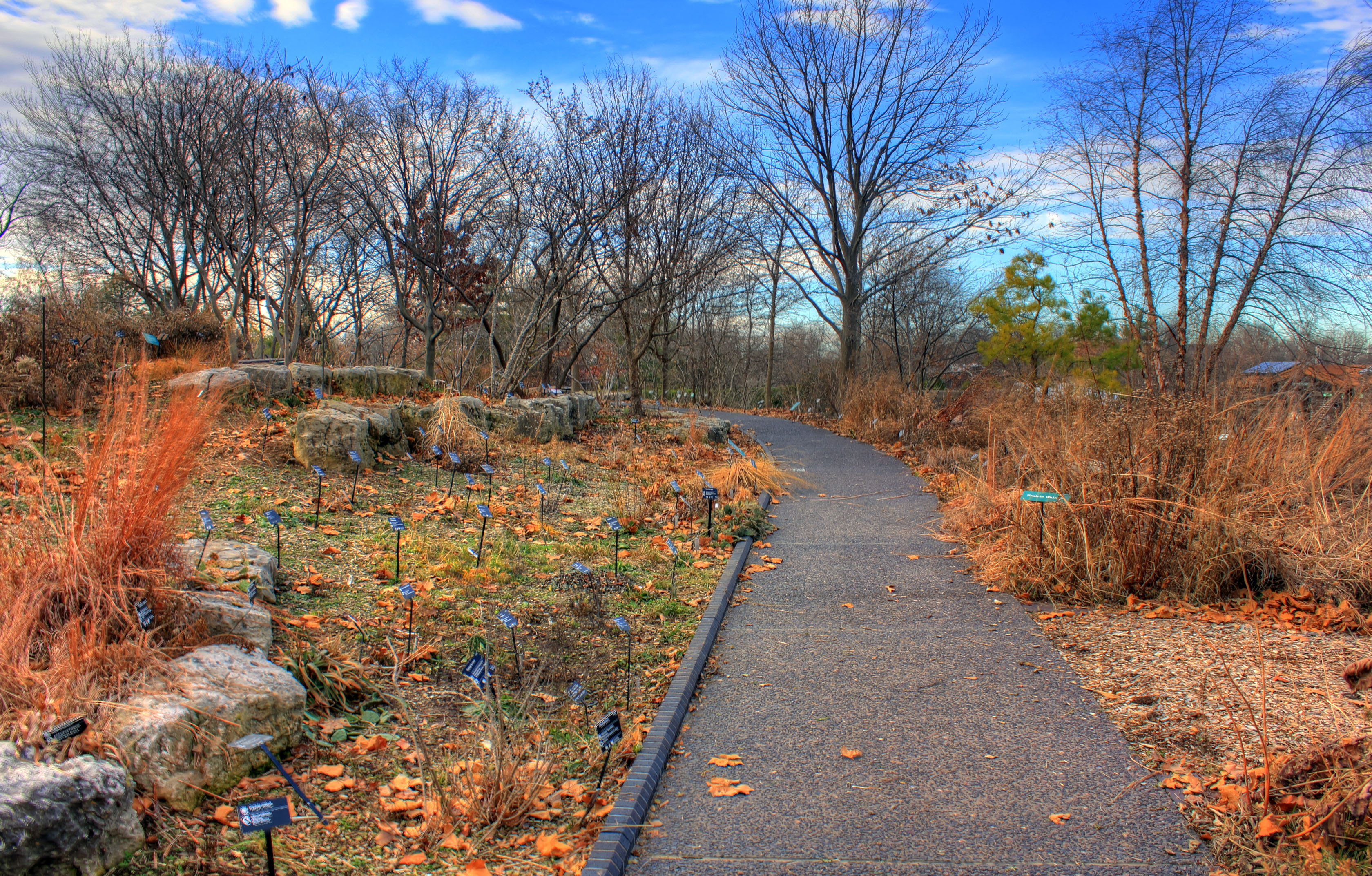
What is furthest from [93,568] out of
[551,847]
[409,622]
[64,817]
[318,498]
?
[318,498]

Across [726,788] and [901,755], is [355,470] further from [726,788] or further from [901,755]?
[901,755]

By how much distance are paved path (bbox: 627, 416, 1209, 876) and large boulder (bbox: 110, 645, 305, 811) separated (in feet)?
4.61

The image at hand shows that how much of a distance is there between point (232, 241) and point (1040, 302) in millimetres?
22847

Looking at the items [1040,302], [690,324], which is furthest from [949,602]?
[690,324]

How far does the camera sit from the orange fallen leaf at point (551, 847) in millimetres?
2500

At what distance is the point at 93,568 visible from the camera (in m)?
2.95

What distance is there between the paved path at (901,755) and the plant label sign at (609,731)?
12.7 inches

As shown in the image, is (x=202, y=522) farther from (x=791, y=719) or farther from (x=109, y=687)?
(x=791, y=719)

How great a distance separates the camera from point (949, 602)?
5.20 metres

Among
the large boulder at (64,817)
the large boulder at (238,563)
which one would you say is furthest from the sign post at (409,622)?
the large boulder at (64,817)

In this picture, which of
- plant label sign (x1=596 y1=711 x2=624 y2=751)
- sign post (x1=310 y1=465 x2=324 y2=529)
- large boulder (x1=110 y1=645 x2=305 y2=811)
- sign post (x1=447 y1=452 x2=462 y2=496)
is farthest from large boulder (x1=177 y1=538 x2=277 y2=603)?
sign post (x1=447 y1=452 x2=462 y2=496)

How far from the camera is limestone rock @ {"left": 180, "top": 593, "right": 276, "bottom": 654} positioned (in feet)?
10.6

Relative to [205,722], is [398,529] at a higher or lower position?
higher

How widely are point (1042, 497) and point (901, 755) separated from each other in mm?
2572
